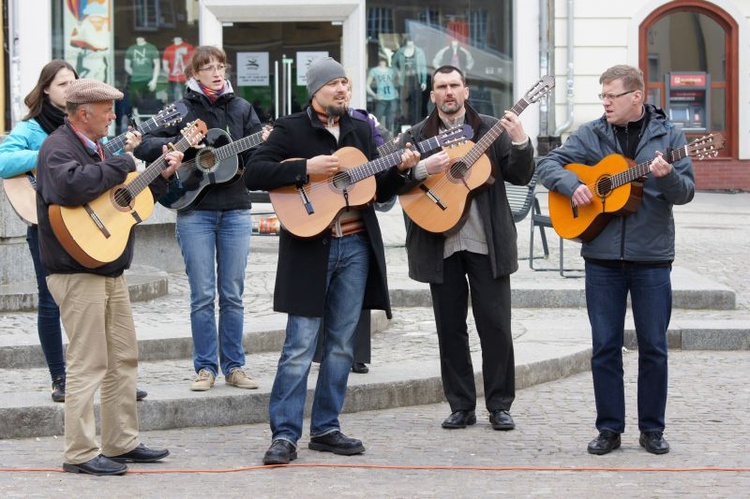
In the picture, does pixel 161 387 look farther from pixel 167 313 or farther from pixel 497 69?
pixel 497 69

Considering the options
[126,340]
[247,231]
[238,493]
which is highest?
[247,231]

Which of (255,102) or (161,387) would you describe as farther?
(255,102)

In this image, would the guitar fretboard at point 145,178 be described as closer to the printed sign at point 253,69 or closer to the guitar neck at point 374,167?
the guitar neck at point 374,167

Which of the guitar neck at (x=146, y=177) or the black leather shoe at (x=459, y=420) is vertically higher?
the guitar neck at (x=146, y=177)

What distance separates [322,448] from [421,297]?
4.38m

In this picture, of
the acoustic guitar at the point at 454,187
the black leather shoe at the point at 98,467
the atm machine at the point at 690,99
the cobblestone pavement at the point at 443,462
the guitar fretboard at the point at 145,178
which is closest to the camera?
the cobblestone pavement at the point at 443,462

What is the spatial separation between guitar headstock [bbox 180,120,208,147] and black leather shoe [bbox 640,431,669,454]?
2694mm

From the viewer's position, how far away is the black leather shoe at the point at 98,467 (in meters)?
6.63

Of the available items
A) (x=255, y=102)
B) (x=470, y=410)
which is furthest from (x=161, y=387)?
(x=255, y=102)

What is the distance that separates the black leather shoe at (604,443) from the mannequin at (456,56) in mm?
15037

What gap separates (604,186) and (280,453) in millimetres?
2075

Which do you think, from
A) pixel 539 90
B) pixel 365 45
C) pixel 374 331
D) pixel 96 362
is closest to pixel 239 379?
pixel 96 362

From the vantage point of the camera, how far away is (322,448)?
7125 millimetres

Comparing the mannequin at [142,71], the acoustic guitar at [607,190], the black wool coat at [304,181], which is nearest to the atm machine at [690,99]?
the mannequin at [142,71]
